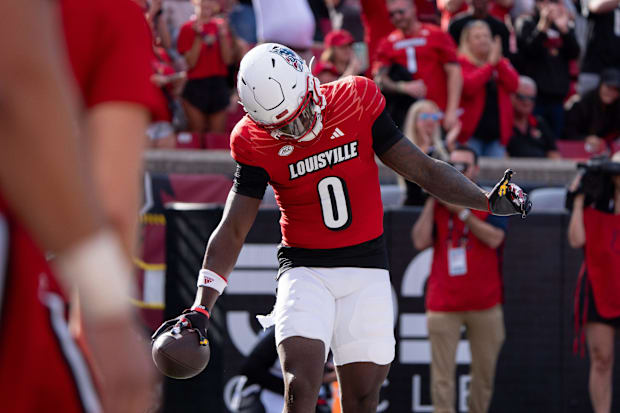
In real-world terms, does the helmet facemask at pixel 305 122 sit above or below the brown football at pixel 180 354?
above

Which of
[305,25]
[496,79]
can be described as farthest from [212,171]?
[496,79]

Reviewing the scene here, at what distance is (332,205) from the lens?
4551mm

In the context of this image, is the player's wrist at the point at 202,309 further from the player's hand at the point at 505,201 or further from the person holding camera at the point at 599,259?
the person holding camera at the point at 599,259

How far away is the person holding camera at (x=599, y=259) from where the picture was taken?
737 cm

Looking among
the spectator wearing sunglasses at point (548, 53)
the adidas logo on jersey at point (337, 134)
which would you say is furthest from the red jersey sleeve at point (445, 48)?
the adidas logo on jersey at point (337, 134)

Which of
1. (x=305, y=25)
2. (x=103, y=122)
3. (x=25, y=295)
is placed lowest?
(x=305, y=25)

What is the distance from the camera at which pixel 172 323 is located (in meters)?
4.50

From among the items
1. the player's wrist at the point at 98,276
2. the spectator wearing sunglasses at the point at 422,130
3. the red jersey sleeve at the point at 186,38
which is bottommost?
the spectator wearing sunglasses at the point at 422,130

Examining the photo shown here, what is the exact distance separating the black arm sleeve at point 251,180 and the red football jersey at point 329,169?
0.03m

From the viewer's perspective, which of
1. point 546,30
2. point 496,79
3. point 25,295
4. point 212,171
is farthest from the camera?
point 546,30

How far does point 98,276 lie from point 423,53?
7.77m

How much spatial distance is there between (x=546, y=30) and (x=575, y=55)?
54 centimetres

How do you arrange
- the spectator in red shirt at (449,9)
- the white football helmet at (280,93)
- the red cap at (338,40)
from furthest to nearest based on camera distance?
1. the spectator in red shirt at (449,9)
2. the red cap at (338,40)
3. the white football helmet at (280,93)

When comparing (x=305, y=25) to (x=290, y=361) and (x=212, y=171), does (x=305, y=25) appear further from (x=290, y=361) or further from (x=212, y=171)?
(x=290, y=361)
